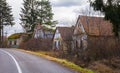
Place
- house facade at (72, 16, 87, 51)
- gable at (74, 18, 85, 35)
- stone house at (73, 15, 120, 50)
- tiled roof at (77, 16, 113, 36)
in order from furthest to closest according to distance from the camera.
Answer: gable at (74, 18, 85, 35)
house facade at (72, 16, 87, 51)
tiled roof at (77, 16, 113, 36)
stone house at (73, 15, 120, 50)

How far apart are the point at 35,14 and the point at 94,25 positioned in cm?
3189

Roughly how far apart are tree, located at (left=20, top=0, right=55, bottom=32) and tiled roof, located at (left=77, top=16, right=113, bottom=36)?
29.5 meters

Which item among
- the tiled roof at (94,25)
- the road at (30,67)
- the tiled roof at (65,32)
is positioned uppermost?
the tiled roof at (94,25)

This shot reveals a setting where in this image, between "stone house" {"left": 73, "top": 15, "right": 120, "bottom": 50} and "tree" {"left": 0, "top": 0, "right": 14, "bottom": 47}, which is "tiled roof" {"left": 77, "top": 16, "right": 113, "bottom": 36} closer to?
"stone house" {"left": 73, "top": 15, "right": 120, "bottom": 50}

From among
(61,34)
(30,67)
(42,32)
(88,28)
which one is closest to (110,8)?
(30,67)

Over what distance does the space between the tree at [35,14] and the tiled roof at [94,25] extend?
29.5 metres

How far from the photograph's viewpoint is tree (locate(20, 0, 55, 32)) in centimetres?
8912

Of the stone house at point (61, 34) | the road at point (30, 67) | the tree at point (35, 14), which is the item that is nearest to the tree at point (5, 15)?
the tree at point (35, 14)

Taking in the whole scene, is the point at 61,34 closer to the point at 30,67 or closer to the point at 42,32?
the point at 42,32

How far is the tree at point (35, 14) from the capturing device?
89125 mm

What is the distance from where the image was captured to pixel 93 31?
191ft

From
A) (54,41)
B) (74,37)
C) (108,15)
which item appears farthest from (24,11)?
(108,15)

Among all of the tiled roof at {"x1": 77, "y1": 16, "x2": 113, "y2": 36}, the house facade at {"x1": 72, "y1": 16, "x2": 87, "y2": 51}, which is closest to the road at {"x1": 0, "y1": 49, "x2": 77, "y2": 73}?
the tiled roof at {"x1": 77, "y1": 16, "x2": 113, "y2": 36}

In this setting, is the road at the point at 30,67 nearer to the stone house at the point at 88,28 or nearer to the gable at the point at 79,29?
the stone house at the point at 88,28
